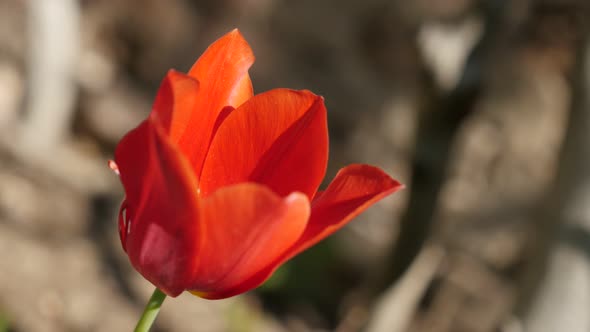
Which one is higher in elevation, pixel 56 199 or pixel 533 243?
pixel 533 243

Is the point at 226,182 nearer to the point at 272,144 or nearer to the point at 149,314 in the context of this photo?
the point at 272,144

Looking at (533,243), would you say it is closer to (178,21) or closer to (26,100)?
(26,100)

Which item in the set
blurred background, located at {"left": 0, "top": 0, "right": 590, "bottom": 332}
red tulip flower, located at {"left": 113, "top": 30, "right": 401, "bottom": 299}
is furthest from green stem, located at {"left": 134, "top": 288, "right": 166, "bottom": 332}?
blurred background, located at {"left": 0, "top": 0, "right": 590, "bottom": 332}

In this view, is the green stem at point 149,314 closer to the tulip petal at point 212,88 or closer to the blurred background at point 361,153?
the tulip petal at point 212,88

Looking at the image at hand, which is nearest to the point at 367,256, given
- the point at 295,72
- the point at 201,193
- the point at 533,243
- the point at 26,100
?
the point at 295,72

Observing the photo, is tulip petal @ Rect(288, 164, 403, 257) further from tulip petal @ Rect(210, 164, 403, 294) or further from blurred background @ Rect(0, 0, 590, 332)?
blurred background @ Rect(0, 0, 590, 332)

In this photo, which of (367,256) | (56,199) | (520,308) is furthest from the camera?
(367,256)
